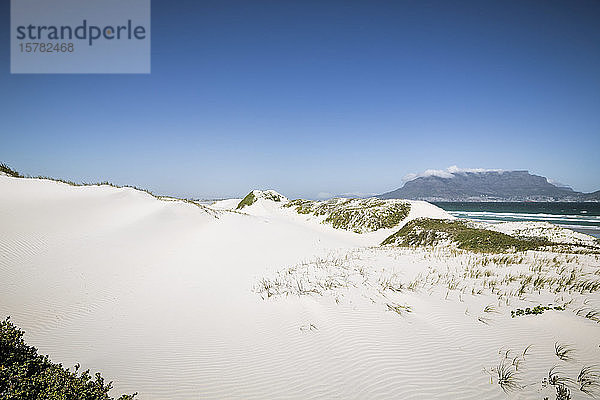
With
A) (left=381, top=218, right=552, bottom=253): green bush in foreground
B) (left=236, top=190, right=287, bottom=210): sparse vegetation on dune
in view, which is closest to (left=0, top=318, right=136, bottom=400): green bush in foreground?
(left=381, top=218, right=552, bottom=253): green bush in foreground

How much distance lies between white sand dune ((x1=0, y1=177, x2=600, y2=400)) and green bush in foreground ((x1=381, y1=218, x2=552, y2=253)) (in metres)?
3.32

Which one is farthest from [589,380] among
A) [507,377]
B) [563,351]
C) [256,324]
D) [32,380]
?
[32,380]

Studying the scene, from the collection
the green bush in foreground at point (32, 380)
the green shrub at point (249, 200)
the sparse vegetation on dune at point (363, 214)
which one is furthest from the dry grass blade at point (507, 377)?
the green shrub at point (249, 200)

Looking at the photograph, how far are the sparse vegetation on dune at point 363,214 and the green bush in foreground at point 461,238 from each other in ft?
16.0

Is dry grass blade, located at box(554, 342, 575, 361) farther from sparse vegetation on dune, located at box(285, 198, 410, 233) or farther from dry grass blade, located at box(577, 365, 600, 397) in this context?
sparse vegetation on dune, located at box(285, 198, 410, 233)

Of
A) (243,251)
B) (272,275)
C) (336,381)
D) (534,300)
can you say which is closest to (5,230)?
(243,251)

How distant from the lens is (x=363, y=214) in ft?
91.2

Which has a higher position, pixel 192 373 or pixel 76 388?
pixel 76 388

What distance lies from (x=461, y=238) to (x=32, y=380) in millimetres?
18458

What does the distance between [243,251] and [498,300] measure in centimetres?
1002

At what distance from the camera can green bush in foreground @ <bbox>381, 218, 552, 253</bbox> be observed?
13343 millimetres

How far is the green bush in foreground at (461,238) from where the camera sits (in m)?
13.3

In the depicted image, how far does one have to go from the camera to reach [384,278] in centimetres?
742

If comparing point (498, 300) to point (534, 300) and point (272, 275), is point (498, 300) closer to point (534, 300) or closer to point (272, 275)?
point (534, 300)
